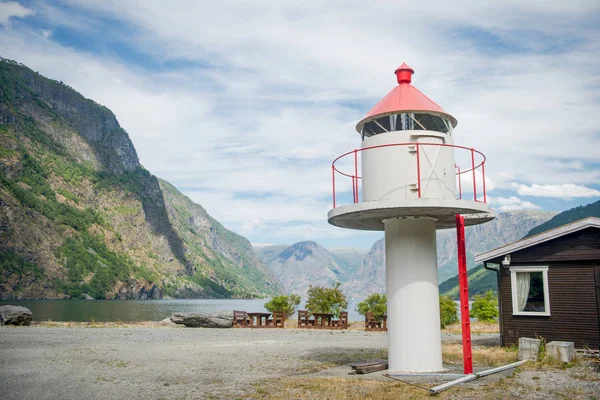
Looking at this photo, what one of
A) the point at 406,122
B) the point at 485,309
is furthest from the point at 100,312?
the point at 406,122

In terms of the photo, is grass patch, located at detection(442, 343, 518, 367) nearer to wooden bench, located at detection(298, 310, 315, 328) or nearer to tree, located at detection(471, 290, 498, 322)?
wooden bench, located at detection(298, 310, 315, 328)

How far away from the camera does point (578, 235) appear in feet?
57.8

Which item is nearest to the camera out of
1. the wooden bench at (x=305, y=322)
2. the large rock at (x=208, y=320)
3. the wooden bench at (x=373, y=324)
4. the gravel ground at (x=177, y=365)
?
the gravel ground at (x=177, y=365)

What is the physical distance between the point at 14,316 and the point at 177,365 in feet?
66.0

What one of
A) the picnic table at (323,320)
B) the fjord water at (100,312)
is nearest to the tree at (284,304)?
the picnic table at (323,320)

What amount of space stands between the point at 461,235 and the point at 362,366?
3.99 m

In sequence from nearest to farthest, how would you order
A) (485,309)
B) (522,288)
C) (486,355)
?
(486,355) → (522,288) → (485,309)

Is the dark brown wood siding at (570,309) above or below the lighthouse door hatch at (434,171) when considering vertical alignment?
below

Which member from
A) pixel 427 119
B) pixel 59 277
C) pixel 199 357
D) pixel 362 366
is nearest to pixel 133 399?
pixel 362 366

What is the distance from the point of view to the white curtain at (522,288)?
61.1 feet

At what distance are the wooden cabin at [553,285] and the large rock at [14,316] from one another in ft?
84.2

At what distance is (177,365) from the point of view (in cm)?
1502

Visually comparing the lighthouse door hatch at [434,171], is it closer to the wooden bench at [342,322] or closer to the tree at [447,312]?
the wooden bench at [342,322]

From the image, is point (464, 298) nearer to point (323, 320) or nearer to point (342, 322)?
point (342, 322)
